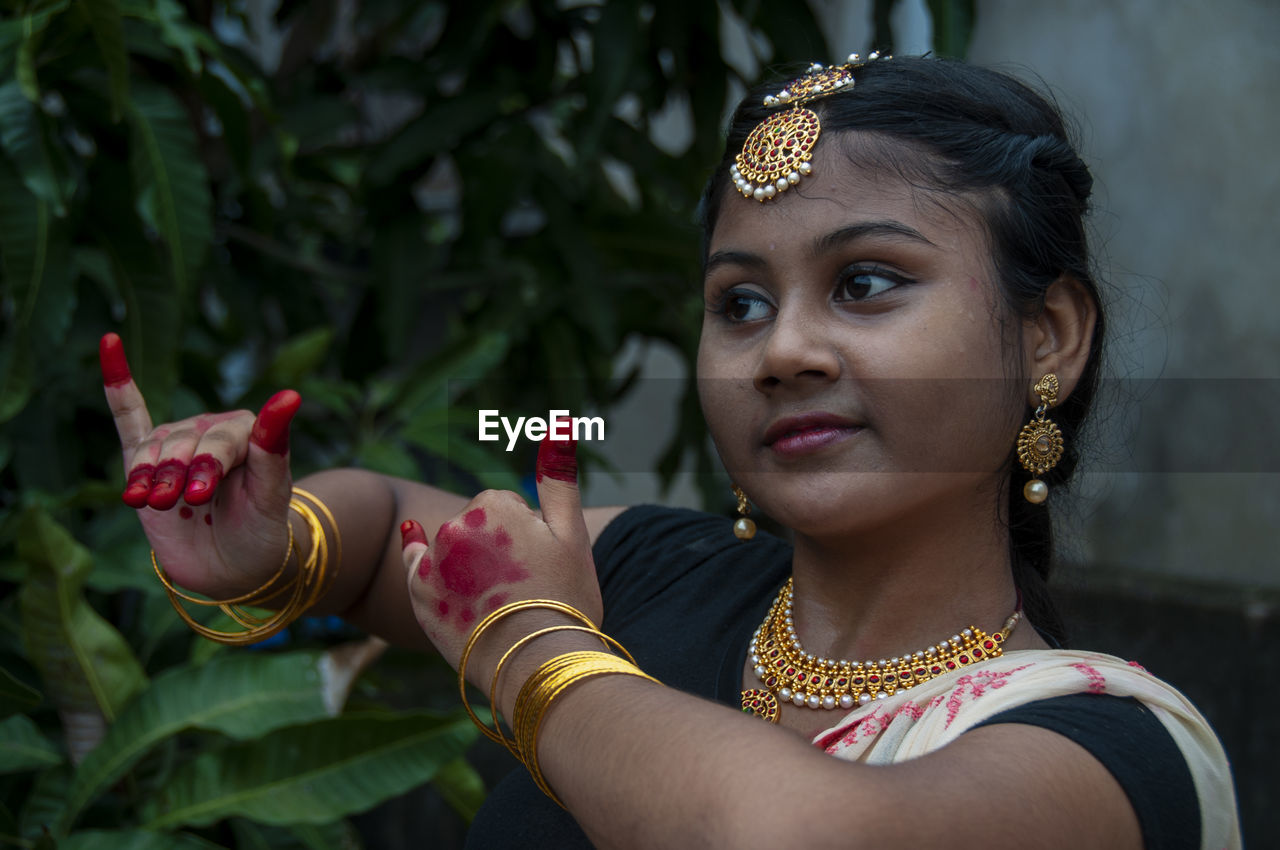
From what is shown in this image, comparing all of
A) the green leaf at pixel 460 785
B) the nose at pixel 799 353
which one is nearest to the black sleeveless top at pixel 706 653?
the nose at pixel 799 353

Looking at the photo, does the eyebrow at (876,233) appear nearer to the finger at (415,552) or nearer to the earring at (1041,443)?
the earring at (1041,443)

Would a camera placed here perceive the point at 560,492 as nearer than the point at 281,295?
Yes

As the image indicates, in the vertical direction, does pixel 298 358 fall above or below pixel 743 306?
below

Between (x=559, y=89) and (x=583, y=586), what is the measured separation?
1846 mm

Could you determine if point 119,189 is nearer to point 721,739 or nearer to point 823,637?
point 823,637

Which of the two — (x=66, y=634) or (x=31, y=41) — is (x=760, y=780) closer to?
(x=66, y=634)

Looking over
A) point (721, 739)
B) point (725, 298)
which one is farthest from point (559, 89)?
point (721, 739)

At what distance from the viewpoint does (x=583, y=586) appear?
1.04 meters

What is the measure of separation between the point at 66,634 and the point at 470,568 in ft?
3.33

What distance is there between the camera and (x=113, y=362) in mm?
1208

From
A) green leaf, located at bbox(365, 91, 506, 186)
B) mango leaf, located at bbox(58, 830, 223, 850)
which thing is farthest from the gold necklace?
green leaf, located at bbox(365, 91, 506, 186)

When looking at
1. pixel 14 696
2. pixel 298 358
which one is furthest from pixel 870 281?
pixel 298 358

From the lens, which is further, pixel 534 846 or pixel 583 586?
pixel 534 846

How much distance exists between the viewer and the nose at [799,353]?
111 cm
